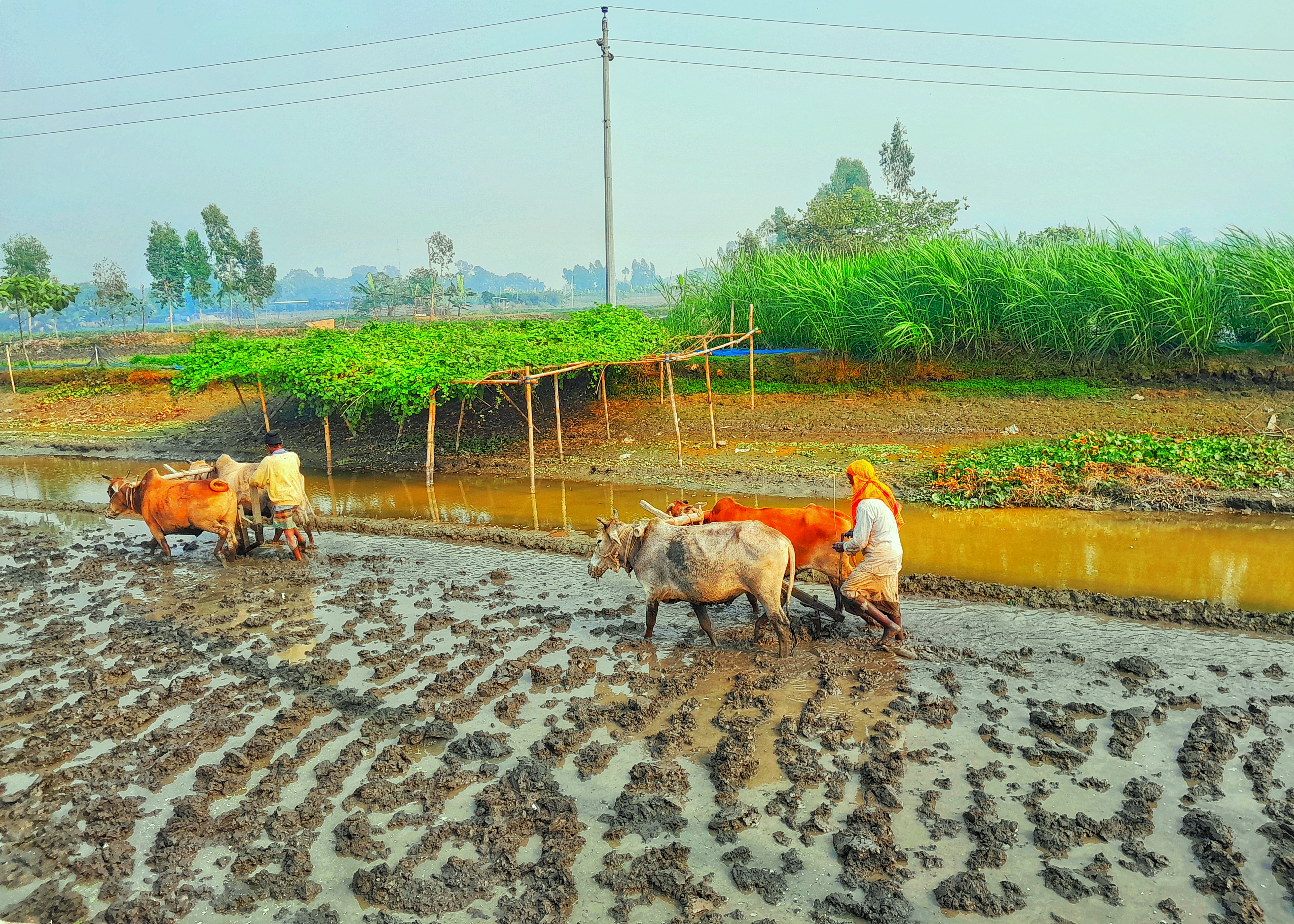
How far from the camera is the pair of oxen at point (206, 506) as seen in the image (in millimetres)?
11070

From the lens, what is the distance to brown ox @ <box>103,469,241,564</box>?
1105 centimetres

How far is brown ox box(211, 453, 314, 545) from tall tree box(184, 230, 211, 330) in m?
44.7

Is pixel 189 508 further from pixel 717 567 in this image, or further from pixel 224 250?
pixel 224 250

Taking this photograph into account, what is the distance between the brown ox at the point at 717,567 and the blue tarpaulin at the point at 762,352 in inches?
519

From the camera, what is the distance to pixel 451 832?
5441 mm

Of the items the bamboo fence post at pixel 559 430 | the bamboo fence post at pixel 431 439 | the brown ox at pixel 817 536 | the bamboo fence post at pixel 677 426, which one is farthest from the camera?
the bamboo fence post at pixel 677 426

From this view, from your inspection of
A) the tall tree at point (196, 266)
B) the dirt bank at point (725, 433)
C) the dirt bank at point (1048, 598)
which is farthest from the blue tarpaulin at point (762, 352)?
the tall tree at point (196, 266)

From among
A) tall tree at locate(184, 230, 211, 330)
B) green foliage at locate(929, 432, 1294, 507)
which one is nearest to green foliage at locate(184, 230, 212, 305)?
tall tree at locate(184, 230, 211, 330)

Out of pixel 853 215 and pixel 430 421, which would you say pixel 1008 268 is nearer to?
pixel 430 421

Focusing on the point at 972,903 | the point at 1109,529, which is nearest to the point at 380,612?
the point at 972,903

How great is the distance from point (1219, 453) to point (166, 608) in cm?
1504

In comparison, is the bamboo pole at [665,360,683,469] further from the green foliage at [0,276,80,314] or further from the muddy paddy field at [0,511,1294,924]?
the green foliage at [0,276,80,314]

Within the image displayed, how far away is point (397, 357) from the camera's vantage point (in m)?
16.0

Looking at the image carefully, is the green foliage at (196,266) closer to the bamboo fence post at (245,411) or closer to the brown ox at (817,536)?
the bamboo fence post at (245,411)
